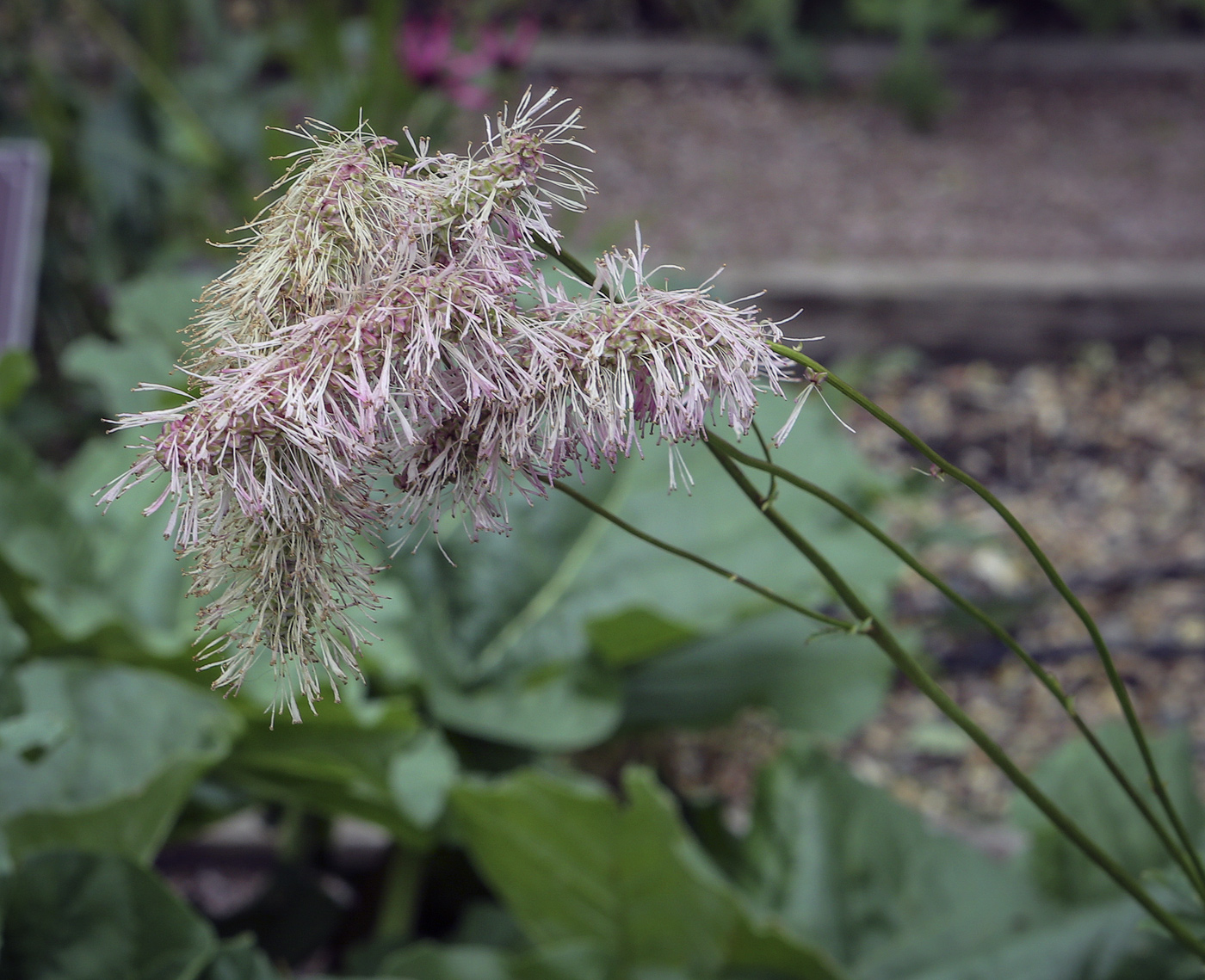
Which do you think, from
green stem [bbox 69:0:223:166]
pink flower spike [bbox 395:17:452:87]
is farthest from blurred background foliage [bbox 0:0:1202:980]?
green stem [bbox 69:0:223:166]

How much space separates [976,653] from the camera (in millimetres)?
2213

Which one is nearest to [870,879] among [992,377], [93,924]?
[93,924]

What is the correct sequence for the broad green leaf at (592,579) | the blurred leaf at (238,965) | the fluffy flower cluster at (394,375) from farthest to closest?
the broad green leaf at (592,579) → the blurred leaf at (238,965) → the fluffy flower cluster at (394,375)

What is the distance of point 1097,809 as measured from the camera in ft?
4.28

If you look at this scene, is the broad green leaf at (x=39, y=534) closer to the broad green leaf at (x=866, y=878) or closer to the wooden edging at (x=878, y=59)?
the broad green leaf at (x=866, y=878)

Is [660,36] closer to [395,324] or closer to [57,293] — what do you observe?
[57,293]

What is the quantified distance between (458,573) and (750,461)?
1.22 m

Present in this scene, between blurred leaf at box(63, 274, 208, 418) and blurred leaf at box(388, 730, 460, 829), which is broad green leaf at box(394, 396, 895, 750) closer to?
blurred leaf at box(388, 730, 460, 829)

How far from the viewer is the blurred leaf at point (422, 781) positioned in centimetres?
124

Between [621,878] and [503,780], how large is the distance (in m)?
0.21

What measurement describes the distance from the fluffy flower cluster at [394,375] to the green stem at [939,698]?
6 cm

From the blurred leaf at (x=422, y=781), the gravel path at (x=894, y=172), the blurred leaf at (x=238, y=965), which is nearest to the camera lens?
the blurred leaf at (x=238, y=965)

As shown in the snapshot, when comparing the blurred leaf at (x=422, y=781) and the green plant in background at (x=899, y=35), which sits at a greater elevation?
the green plant in background at (x=899, y=35)

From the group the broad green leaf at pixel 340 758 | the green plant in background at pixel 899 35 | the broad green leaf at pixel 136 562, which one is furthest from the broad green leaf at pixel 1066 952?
the green plant in background at pixel 899 35
